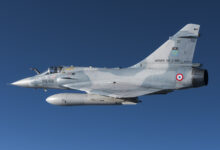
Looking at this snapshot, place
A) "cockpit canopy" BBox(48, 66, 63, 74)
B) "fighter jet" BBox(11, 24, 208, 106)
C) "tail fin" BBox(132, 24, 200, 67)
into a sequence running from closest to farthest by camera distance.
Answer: "fighter jet" BBox(11, 24, 208, 106)
"tail fin" BBox(132, 24, 200, 67)
"cockpit canopy" BBox(48, 66, 63, 74)

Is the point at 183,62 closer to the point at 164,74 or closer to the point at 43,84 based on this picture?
the point at 164,74

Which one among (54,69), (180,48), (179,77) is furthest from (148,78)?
(54,69)

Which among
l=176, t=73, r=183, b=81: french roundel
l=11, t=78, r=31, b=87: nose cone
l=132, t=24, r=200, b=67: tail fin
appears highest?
l=132, t=24, r=200, b=67: tail fin

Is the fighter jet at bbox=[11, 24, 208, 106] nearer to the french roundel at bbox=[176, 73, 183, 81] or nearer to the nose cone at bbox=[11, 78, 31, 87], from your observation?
the french roundel at bbox=[176, 73, 183, 81]

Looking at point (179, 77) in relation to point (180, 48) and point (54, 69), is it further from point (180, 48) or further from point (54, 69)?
point (54, 69)

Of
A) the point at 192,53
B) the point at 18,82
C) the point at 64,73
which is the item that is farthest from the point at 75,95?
the point at 192,53

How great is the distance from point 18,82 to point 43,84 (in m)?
1.96

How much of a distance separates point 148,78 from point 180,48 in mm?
2720

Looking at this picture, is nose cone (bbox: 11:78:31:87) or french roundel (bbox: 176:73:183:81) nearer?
french roundel (bbox: 176:73:183:81)

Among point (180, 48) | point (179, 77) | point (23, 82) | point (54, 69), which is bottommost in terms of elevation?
point (179, 77)

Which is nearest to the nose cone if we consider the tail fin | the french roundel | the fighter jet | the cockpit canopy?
the cockpit canopy

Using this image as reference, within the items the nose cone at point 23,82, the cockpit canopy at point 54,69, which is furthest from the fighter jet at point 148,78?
the nose cone at point 23,82

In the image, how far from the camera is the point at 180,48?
1717cm

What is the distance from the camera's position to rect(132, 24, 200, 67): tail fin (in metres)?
17.0
